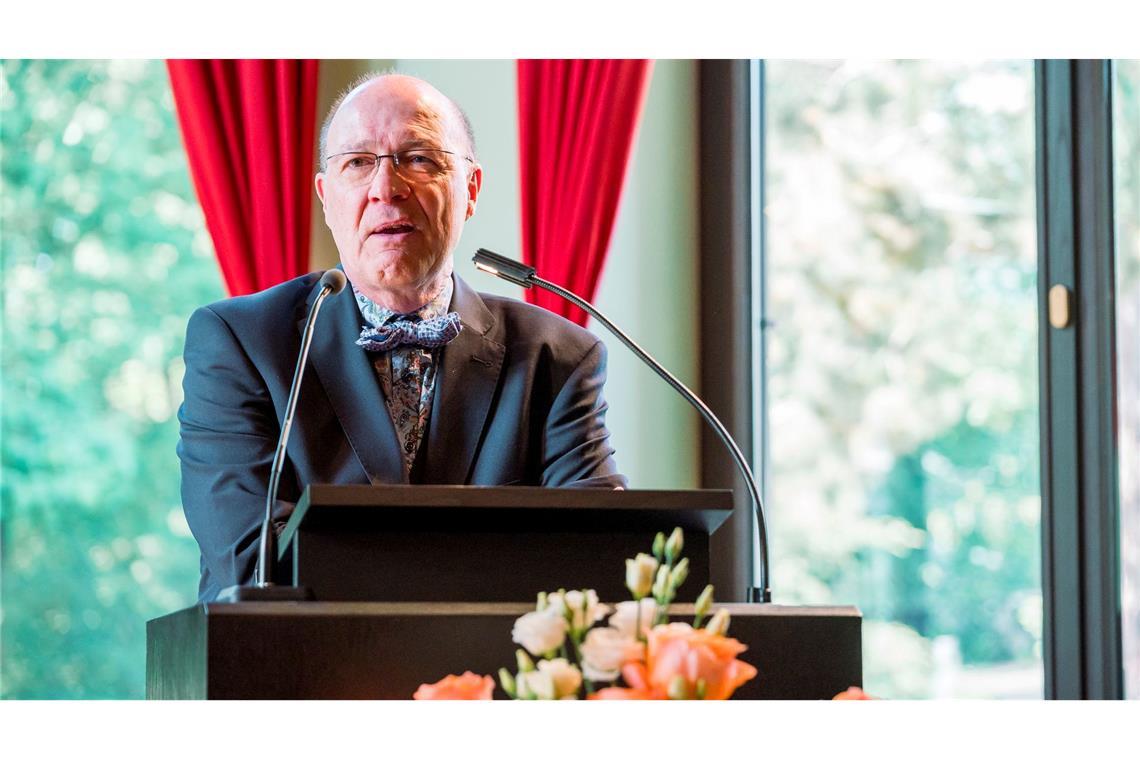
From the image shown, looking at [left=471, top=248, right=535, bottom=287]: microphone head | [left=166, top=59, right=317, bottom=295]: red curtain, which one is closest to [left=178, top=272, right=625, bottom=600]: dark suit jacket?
[left=471, top=248, right=535, bottom=287]: microphone head

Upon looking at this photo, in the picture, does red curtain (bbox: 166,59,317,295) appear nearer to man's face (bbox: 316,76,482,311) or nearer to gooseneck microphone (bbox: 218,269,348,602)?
man's face (bbox: 316,76,482,311)

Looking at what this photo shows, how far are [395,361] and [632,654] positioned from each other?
1701mm

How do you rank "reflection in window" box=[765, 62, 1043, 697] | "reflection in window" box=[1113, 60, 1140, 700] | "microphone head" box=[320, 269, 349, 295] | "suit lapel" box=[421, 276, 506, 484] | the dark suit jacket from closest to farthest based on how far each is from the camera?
"microphone head" box=[320, 269, 349, 295] → the dark suit jacket → "suit lapel" box=[421, 276, 506, 484] → "reflection in window" box=[1113, 60, 1140, 700] → "reflection in window" box=[765, 62, 1043, 697]

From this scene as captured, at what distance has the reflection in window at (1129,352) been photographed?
356cm

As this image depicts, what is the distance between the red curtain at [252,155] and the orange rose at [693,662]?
3028mm

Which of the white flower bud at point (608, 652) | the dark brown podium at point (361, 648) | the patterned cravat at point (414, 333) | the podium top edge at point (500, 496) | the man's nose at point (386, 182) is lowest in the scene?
the dark brown podium at point (361, 648)

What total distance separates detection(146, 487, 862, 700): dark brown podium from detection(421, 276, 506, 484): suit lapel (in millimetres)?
736

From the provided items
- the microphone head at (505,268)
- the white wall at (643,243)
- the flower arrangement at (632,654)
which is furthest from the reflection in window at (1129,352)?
the flower arrangement at (632,654)

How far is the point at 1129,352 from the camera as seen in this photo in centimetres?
357

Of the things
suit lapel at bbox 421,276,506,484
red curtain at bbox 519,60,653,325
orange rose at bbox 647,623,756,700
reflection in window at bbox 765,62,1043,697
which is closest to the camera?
orange rose at bbox 647,623,756,700

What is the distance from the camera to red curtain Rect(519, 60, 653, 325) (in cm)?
414

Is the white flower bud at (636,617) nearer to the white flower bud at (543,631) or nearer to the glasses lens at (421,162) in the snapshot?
the white flower bud at (543,631)
